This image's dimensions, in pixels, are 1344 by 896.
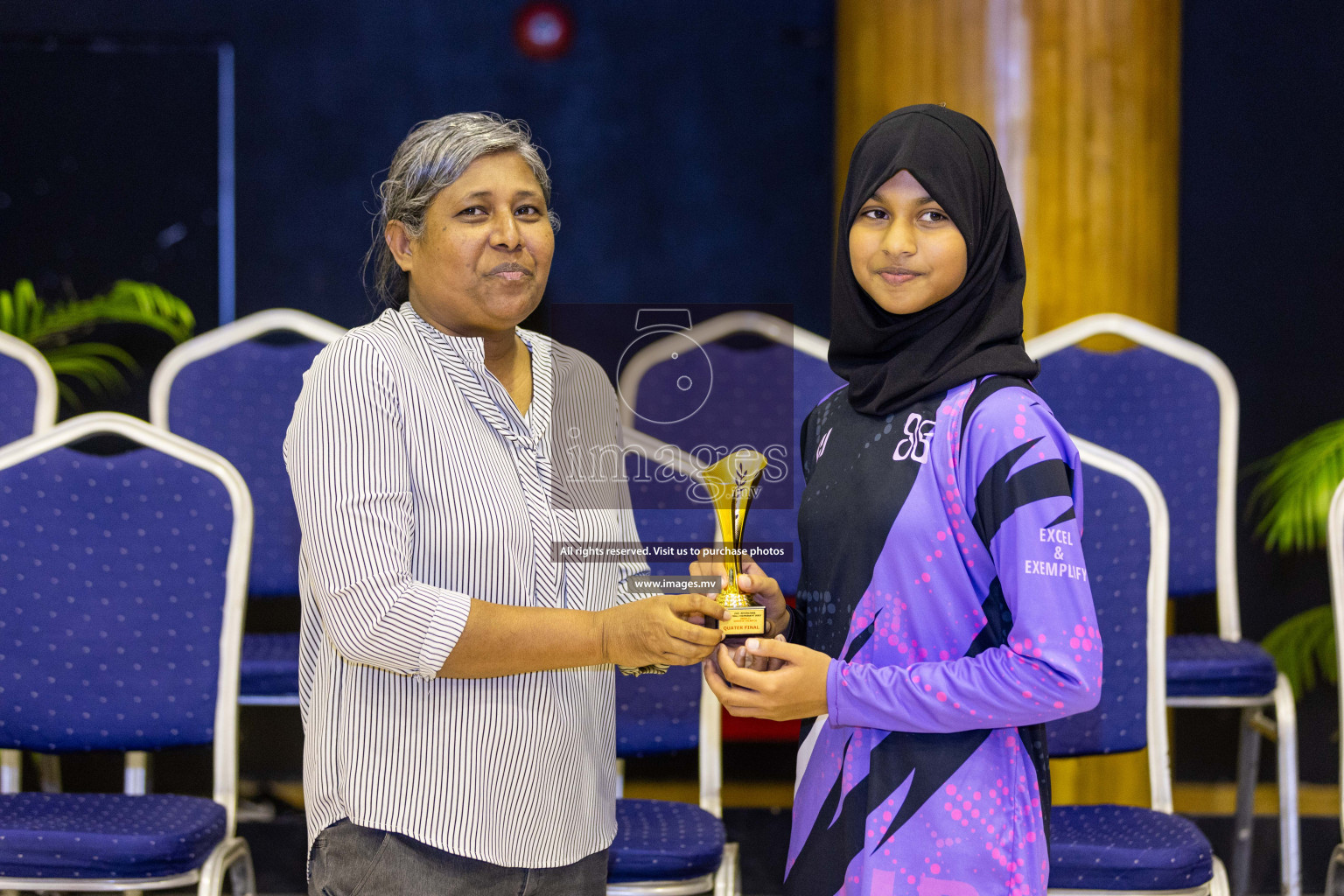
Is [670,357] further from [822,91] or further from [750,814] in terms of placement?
[822,91]

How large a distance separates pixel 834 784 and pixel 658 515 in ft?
3.45

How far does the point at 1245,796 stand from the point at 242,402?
7.85 feet

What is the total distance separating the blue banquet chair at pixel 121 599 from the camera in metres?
2.07

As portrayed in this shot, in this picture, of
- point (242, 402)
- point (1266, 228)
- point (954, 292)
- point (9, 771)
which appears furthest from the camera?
point (1266, 228)

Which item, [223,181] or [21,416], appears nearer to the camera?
[21,416]

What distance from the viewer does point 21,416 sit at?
2643mm

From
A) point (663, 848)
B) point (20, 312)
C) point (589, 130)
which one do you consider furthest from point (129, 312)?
point (663, 848)

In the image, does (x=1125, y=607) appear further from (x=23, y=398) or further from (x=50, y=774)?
(x=23, y=398)

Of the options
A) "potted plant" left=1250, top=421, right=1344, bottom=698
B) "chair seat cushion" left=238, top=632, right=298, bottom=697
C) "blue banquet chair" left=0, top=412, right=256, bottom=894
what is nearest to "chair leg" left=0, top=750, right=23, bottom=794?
"blue banquet chair" left=0, top=412, right=256, bottom=894

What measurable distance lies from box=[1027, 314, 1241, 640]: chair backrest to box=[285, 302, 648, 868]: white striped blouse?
1637 mm

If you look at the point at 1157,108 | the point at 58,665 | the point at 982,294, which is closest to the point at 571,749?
the point at 982,294

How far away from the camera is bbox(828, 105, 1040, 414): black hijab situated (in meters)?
1.24

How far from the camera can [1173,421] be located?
263 centimetres

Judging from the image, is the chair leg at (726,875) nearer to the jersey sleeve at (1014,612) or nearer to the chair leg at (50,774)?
the jersey sleeve at (1014,612)
